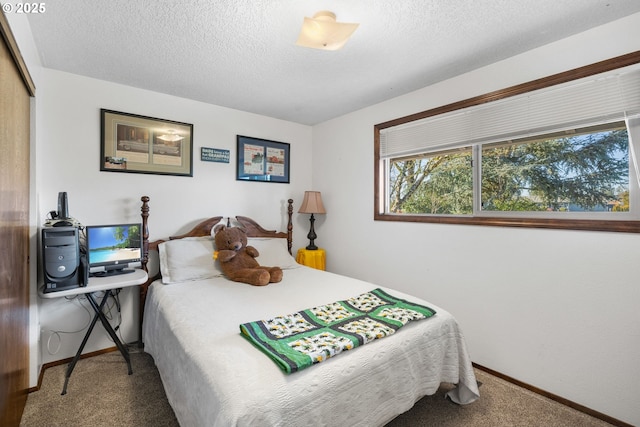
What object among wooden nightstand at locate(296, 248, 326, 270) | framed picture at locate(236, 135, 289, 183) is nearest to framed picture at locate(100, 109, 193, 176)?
framed picture at locate(236, 135, 289, 183)

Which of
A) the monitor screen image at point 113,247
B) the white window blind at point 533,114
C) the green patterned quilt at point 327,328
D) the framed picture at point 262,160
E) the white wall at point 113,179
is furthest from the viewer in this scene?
the framed picture at point 262,160

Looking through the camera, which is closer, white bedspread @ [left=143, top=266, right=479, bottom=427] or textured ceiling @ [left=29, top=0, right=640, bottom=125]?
white bedspread @ [left=143, top=266, right=479, bottom=427]

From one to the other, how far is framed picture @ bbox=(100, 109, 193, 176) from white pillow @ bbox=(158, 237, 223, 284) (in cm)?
76

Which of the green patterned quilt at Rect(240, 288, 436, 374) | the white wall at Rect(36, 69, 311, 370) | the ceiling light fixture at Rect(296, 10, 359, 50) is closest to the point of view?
the green patterned quilt at Rect(240, 288, 436, 374)

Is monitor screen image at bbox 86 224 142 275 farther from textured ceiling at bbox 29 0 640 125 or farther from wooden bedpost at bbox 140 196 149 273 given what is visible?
textured ceiling at bbox 29 0 640 125

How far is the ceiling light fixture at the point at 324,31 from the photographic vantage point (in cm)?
154

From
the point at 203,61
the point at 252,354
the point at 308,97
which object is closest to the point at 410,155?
the point at 308,97

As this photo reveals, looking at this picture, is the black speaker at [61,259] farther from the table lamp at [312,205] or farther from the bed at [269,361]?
the table lamp at [312,205]

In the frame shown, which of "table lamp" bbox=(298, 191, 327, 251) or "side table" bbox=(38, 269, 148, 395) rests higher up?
"table lamp" bbox=(298, 191, 327, 251)

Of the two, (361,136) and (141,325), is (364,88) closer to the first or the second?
(361,136)

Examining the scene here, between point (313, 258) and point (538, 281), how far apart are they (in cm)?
222

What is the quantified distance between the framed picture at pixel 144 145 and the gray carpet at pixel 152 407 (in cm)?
Result: 174

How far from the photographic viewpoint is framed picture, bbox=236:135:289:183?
11.0 ft

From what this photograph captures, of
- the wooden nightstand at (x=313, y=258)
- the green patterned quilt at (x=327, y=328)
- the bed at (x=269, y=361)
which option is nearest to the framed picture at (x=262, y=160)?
the wooden nightstand at (x=313, y=258)
